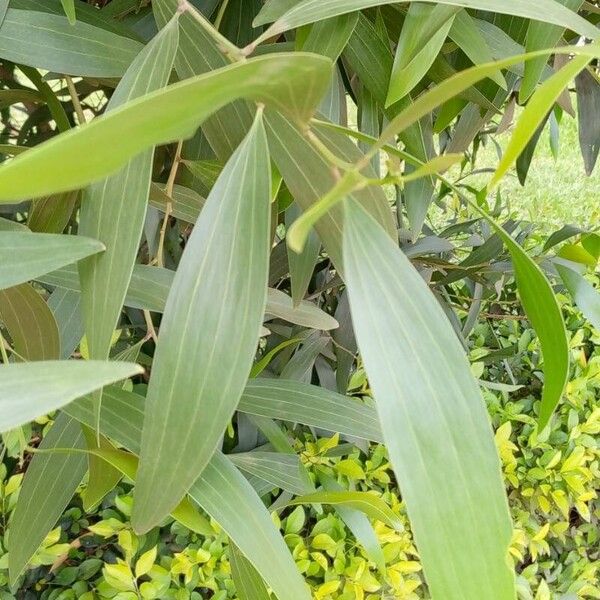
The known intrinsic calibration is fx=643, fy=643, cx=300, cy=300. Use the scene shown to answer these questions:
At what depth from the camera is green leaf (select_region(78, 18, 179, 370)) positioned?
276 mm

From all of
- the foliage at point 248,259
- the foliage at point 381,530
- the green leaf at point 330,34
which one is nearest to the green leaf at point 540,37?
the foliage at point 248,259

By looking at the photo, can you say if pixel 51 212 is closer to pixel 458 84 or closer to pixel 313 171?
pixel 313 171

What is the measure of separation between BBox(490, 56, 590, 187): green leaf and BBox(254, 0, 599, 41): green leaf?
0.11 m

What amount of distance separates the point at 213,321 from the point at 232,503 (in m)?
0.15

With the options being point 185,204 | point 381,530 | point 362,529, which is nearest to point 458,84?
point 185,204

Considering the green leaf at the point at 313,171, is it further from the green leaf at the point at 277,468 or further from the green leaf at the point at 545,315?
the green leaf at the point at 277,468

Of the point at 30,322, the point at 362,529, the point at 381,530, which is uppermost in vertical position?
the point at 30,322

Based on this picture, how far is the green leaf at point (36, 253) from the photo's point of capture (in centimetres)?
27

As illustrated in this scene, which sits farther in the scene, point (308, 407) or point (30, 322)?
point (308, 407)

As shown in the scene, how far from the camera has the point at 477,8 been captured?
0.29 metres

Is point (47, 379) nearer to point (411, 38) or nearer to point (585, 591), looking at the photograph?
point (411, 38)

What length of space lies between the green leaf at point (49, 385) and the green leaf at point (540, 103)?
127 mm

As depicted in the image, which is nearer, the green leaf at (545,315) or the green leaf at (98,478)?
the green leaf at (545,315)

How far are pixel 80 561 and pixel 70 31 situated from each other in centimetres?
75
